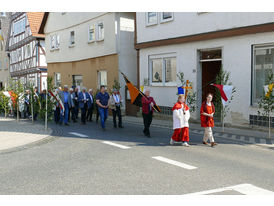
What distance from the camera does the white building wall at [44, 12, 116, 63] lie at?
2134 cm

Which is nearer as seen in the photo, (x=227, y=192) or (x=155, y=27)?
(x=227, y=192)

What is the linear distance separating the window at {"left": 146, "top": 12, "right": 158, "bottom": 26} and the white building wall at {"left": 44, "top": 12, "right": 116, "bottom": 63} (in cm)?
305

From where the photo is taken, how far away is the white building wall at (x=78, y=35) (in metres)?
21.3

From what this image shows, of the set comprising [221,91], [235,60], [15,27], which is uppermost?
[15,27]

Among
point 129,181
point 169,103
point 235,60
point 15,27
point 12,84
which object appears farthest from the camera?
point 15,27

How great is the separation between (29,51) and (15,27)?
6.07 meters

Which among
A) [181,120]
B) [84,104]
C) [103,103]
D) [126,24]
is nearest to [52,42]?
[126,24]

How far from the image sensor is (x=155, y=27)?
698 inches

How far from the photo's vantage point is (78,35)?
25.2 m

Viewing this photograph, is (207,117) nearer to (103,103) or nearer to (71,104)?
(103,103)

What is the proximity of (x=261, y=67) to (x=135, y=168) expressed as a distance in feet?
26.4
